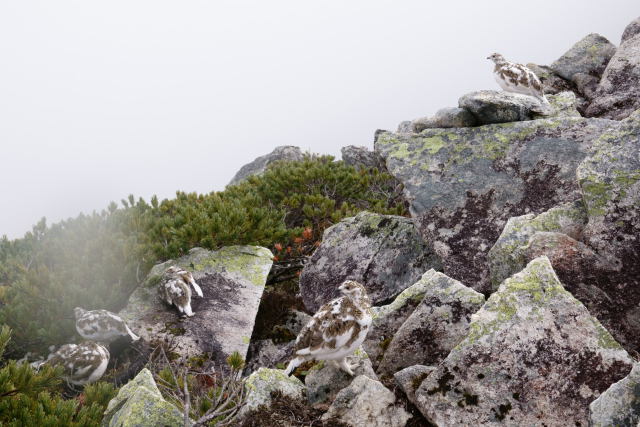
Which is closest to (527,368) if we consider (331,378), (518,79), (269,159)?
(331,378)

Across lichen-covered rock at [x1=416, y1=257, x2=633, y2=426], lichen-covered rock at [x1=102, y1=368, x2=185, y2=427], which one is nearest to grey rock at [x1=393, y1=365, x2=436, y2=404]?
lichen-covered rock at [x1=416, y1=257, x2=633, y2=426]

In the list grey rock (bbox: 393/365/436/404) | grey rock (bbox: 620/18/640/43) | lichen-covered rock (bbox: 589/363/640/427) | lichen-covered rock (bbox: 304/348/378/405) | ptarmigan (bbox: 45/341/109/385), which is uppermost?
grey rock (bbox: 620/18/640/43)

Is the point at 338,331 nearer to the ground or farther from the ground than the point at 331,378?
farther from the ground

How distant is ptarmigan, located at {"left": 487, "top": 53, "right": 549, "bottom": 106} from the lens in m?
11.6

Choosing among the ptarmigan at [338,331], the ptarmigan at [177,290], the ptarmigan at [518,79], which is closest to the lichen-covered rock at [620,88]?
the ptarmigan at [518,79]

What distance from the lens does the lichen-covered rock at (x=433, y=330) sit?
5312 millimetres

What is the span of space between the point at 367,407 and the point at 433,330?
1.29m

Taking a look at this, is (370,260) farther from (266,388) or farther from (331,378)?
(266,388)

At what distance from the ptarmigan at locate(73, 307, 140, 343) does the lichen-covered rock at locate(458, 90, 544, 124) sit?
7.98 meters

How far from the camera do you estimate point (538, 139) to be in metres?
9.73

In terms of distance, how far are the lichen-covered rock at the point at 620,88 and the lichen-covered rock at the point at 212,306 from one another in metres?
9.13

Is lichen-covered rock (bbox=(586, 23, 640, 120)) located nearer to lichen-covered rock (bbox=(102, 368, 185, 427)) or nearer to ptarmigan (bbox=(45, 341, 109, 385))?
lichen-covered rock (bbox=(102, 368, 185, 427))

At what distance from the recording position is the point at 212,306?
392 inches

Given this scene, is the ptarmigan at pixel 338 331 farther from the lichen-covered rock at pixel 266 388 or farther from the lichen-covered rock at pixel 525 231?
the lichen-covered rock at pixel 525 231
